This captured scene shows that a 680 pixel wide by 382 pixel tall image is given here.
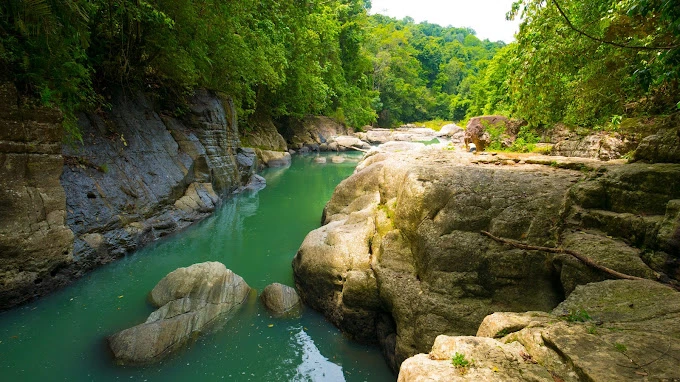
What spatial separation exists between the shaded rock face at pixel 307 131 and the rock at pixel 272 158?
25.1 feet

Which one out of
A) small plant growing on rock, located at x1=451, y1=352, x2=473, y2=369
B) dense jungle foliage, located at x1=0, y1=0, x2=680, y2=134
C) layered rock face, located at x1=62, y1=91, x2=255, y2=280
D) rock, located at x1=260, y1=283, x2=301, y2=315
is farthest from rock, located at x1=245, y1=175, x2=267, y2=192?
small plant growing on rock, located at x1=451, y1=352, x2=473, y2=369

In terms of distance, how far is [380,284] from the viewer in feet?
17.1

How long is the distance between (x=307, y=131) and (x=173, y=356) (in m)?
30.8

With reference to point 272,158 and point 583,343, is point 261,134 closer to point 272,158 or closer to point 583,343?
point 272,158

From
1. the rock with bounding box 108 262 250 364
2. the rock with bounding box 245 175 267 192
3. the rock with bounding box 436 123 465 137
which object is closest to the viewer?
the rock with bounding box 108 262 250 364

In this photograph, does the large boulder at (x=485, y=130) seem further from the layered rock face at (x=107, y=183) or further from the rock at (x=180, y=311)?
the layered rock face at (x=107, y=183)

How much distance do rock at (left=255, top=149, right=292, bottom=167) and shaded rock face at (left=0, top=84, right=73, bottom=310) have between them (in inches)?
650

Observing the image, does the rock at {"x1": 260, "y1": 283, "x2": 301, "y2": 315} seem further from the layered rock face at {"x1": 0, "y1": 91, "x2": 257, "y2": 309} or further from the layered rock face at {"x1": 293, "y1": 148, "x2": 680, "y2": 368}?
the layered rock face at {"x1": 0, "y1": 91, "x2": 257, "y2": 309}

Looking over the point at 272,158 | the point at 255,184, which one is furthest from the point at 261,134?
the point at 255,184

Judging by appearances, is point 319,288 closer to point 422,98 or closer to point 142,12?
point 142,12

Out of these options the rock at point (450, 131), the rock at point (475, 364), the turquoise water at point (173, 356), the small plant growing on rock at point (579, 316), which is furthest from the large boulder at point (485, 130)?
the rock at point (450, 131)

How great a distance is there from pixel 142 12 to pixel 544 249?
995cm

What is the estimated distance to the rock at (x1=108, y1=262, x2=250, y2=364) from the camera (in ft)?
16.0

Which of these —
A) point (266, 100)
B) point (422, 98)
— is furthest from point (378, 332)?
point (422, 98)
